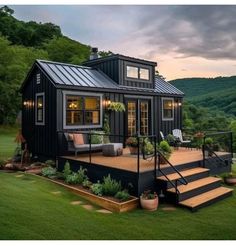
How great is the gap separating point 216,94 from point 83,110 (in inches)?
1210

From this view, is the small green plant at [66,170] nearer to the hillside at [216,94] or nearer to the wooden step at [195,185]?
the wooden step at [195,185]

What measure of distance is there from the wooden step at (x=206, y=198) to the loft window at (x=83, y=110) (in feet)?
16.1

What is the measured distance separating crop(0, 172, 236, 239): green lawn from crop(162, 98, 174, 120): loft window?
6.96 m

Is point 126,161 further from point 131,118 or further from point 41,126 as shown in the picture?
point 131,118

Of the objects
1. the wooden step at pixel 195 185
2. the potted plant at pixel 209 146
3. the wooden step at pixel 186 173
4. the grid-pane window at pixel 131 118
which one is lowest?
the wooden step at pixel 195 185

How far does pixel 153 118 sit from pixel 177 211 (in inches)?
271

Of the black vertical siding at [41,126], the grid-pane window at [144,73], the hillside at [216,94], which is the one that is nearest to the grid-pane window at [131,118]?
the grid-pane window at [144,73]

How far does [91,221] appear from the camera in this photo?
5406 millimetres

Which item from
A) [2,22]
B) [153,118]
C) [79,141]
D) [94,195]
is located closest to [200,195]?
[94,195]

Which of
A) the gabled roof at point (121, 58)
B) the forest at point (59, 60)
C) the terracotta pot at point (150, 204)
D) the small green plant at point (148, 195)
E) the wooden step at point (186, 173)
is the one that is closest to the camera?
the terracotta pot at point (150, 204)

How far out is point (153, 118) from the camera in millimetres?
12852

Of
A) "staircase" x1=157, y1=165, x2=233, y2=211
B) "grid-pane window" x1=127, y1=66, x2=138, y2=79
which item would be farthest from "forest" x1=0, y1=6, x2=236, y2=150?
"staircase" x1=157, y1=165, x2=233, y2=211

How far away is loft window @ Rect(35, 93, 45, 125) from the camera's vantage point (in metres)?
10.3

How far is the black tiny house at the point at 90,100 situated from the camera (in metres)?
9.70
